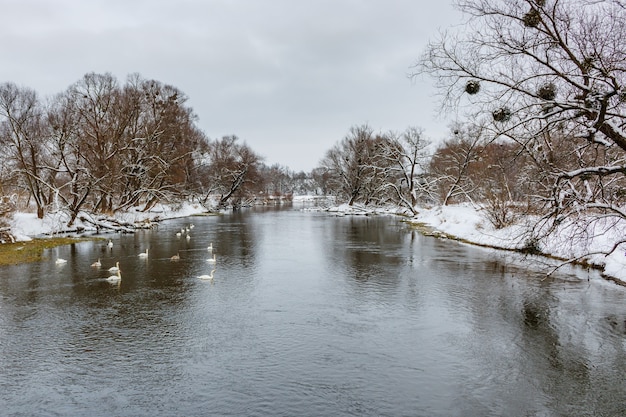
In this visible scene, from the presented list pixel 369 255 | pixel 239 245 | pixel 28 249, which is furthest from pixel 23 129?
pixel 369 255

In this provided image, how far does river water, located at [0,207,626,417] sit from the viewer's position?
654 cm

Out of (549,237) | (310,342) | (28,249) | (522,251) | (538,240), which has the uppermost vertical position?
(538,240)

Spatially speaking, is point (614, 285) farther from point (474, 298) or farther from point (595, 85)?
point (595, 85)

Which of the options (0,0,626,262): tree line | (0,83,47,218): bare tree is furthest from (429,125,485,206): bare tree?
(0,83,47,218): bare tree

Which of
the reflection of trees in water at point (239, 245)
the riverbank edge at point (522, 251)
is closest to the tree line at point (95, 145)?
the reflection of trees in water at point (239, 245)

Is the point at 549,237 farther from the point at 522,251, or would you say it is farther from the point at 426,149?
the point at 426,149

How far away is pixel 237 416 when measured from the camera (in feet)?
20.0

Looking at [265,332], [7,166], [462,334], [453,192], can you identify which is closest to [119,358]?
[265,332]

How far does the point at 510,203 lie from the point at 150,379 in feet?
74.0

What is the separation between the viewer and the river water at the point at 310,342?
654 cm

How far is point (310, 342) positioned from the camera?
888cm

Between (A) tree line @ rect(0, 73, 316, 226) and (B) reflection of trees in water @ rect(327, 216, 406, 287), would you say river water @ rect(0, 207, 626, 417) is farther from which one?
(A) tree line @ rect(0, 73, 316, 226)

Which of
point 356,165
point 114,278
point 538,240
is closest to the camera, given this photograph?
point 538,240

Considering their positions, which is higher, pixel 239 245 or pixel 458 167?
pixel 458 167
